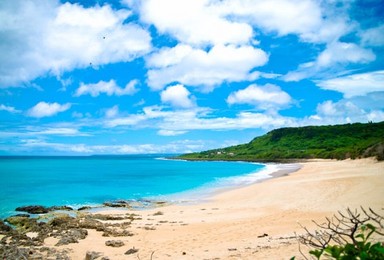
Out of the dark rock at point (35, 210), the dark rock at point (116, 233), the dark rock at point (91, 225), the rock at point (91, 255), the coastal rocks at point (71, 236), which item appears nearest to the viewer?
the rock at point (91, 255)

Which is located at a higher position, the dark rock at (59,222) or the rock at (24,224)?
the dark rock at (59,222)

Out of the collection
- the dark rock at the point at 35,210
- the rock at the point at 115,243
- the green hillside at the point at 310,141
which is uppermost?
the green hillside at the point at 310,141

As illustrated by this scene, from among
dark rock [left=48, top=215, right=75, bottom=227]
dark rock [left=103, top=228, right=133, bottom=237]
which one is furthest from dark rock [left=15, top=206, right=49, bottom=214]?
dark rock [left=103, top=228, right=133, bottom=237]

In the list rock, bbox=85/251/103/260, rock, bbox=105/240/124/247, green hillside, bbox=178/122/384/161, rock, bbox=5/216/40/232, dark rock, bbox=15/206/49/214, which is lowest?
dark rock, bbox=15/206/49/214

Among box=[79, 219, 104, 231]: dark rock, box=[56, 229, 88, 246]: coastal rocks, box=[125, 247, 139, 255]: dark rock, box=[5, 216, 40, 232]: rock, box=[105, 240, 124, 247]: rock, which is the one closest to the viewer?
box=[125, 247, 139, 255]: dark rock

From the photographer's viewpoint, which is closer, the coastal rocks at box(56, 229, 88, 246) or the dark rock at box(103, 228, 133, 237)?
the coastal rocks at box(56, 229, 88, 246)

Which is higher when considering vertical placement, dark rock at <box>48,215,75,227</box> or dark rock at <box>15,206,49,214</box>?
dark rock at <box>48,215,75,227</box>

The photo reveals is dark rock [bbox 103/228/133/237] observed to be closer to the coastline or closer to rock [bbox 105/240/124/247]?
the coastline

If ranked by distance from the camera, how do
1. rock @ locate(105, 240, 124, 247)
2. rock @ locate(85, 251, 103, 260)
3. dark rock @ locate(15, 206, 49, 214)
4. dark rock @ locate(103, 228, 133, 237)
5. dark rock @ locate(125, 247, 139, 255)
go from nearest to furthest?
rock @ locate(85, 251, 103, 260), dark rock @ locate(125, 247, 139, 255), rock @ locate(105, 240, 124, 247), dark rock @ locate(103, 228, 133, 237), dark rock @ locate(15, 206, 49, 214)

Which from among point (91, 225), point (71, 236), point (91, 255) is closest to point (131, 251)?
point (91, 255)

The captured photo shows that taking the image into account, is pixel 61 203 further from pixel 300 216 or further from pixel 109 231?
pixel 300 216

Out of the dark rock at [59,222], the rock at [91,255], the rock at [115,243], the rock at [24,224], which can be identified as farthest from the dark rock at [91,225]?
the rock at [91,255]

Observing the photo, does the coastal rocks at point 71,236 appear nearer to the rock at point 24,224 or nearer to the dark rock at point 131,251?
the rock at point 24,224

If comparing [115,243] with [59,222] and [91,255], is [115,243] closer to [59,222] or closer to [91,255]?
[91,255]
